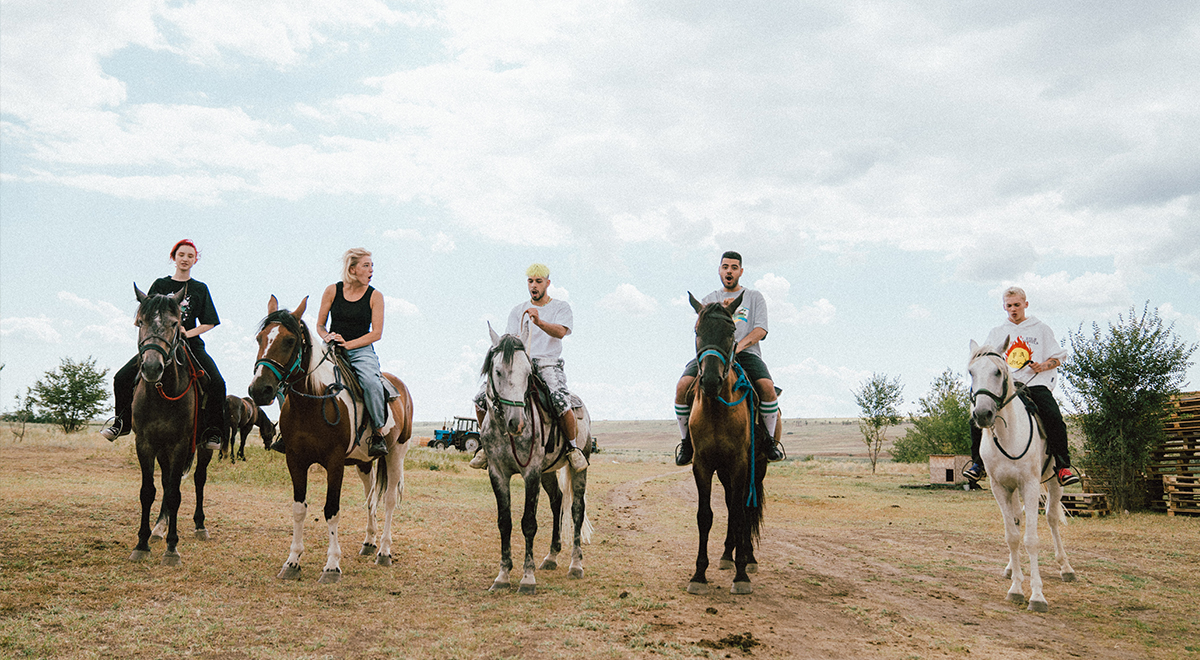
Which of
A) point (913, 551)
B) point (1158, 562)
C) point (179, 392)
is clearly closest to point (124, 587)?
point (179, 392)

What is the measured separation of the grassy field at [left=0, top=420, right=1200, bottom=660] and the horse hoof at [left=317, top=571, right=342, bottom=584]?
13 cm

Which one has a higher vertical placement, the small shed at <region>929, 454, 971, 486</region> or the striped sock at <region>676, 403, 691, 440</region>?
the striped sock at <region>676, 403, 691, 440</region>

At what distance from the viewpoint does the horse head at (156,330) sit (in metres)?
6.78

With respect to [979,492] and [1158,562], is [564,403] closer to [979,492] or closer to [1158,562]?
[1158,562]

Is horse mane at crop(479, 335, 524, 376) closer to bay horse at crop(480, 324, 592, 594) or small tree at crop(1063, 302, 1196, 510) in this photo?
bay horse at crop(480, 324, 592, 594)

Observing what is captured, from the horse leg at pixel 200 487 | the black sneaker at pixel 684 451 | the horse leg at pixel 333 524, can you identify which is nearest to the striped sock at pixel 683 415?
the black sneaker at pixel 684 451

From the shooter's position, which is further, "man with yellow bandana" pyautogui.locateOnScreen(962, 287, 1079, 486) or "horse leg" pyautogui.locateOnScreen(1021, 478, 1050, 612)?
"man with yellow bandana" pyautogui.locateOnScreen(962, 287, 1079, 486)

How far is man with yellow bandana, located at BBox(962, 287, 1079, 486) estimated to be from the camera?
313 inches

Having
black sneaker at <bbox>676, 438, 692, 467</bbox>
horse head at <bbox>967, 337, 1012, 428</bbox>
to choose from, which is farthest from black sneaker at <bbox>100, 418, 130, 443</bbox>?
horse head at <bbox>967, 337, 1012, 428</bbox>

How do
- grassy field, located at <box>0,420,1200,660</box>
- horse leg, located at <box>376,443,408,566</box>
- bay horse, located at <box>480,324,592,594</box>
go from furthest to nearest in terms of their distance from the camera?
horse leg, located at <box>376,443,408,566</box> < bay horse, located at <box>480,324,592,594</box> < grassy field, located at <box>0,420,1200,660</box>

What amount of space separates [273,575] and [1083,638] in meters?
7.43

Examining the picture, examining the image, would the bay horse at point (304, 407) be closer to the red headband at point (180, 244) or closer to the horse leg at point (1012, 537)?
the red headband at point (180, 244)

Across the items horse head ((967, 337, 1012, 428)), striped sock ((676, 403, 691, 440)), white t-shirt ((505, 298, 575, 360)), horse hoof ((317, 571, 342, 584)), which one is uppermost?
white t-shirt ((505, 298, 575, 360))

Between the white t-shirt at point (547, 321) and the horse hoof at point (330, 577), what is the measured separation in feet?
9.66
